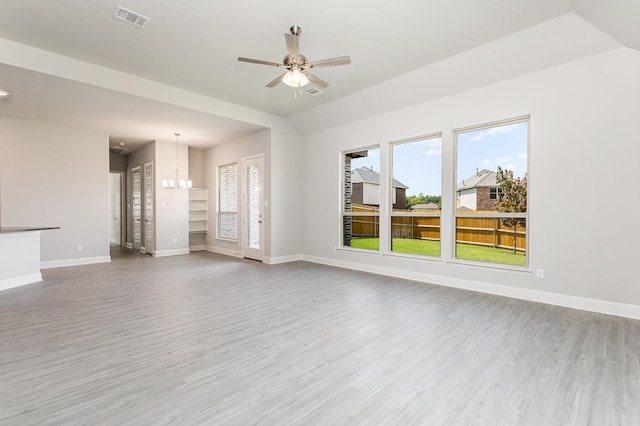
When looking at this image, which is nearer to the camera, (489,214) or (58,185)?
(489,214)

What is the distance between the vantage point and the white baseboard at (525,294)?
11.4 ft

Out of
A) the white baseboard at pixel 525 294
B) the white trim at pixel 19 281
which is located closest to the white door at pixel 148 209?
the white trim at pixel 19 281

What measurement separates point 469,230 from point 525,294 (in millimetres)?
1210

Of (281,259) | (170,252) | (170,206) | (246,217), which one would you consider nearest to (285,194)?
(246,217)

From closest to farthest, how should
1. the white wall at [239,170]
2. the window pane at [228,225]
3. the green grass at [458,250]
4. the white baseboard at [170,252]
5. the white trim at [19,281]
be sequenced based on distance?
the white trim at [19,281]
the green grass at [458,250]
the white wall at [239,170]
the white baseboard at [170,252]
the window pane at [228,225]

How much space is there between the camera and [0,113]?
561 centimetres

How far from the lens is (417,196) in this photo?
552 centimetres

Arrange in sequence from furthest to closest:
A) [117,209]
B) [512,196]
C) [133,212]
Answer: [117,209] < [133,212] < [512,196]

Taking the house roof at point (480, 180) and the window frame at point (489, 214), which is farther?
the house roof at point (480, 180)

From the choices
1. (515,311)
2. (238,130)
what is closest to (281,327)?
(515,311)

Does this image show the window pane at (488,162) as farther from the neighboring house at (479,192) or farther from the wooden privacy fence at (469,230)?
the wooden privacy fence at (469,230)

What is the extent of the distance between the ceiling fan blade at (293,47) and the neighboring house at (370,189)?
10.5 ft

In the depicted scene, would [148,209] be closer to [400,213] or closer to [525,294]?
[400,213]

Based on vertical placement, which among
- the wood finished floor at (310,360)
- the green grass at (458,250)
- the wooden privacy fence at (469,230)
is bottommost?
the wood finished floor at (310,360)
